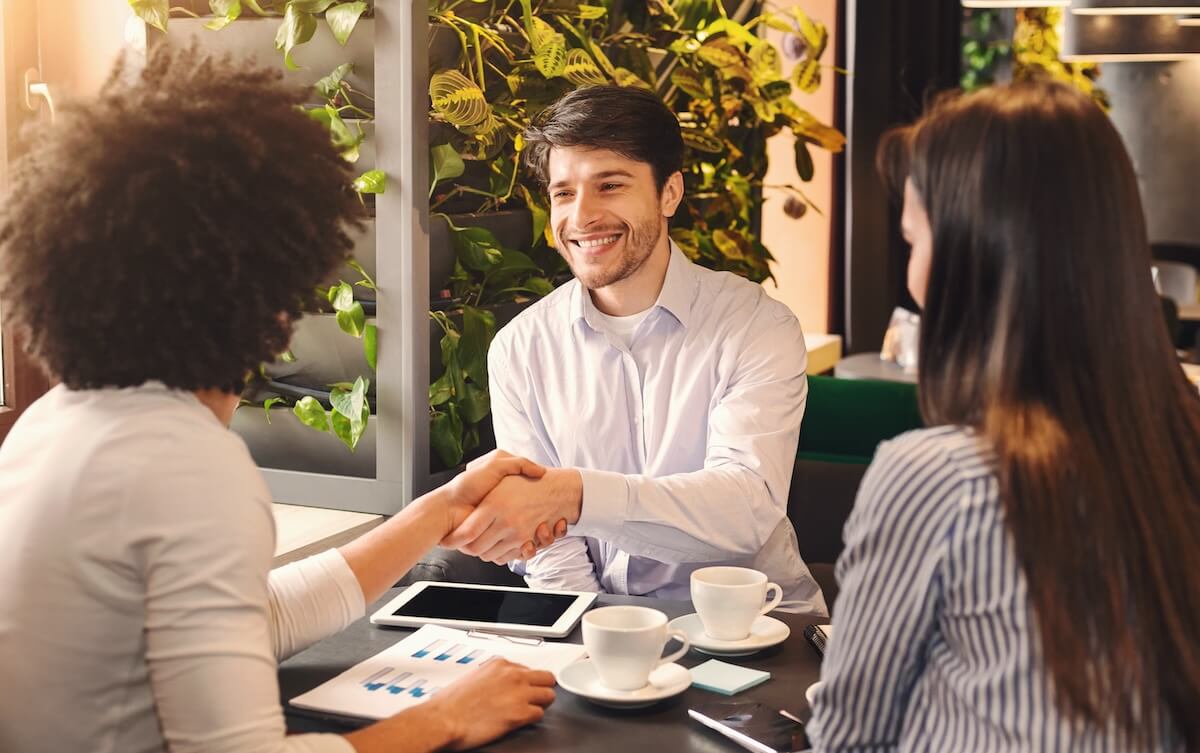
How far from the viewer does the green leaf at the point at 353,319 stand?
7.78 ft

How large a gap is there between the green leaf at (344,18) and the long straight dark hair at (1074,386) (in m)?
1.52

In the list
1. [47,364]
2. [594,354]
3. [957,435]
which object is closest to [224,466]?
[47,364]

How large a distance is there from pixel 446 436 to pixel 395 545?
94cm

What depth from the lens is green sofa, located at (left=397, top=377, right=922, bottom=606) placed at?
2.62 metres

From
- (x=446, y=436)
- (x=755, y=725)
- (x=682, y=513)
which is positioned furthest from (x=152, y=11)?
(x=755, y=725)

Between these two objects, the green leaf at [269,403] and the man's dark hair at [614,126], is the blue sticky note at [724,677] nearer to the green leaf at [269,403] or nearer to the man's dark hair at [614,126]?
the man's dark hair at [614,126]

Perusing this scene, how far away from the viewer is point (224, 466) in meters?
1.03

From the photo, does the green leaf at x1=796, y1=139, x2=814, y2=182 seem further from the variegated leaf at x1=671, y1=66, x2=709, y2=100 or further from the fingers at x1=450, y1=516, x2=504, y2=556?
the fingers at x1=450, y1=516, x2=504, y2=556

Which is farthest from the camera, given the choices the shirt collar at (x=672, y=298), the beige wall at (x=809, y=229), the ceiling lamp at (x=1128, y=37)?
the beige wall at (x=809, y=229)

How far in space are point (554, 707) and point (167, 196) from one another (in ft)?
2.10

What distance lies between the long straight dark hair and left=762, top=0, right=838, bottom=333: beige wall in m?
4.16

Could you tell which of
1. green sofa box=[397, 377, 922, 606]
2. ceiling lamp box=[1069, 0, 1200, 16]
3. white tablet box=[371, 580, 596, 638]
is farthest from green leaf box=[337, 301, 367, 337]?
ceiling lamp box=[1069, 0, 1200, 16]

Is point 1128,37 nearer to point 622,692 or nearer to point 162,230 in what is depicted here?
point 622,692

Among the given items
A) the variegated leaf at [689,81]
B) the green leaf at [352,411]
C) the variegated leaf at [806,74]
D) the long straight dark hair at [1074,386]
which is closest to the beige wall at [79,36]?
the green leaf at [352,411]
